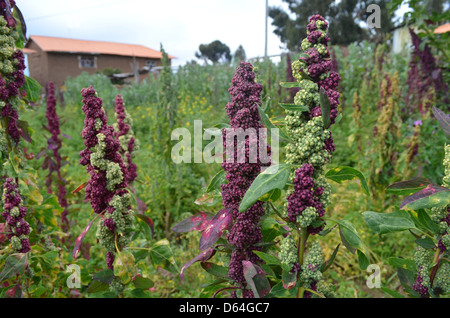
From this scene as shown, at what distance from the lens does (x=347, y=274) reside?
3295 mm

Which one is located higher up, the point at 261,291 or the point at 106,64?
the point at 106,64

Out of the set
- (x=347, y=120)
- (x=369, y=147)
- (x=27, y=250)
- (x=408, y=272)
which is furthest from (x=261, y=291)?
(x=347, y=120)

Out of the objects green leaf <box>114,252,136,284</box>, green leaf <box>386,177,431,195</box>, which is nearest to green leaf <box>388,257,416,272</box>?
green leaf <box>386,177,431,195</box>

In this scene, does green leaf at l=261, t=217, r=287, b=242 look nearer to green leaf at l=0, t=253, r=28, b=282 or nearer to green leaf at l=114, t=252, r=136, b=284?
green leaf at l=114, t=252, r=136, b=284

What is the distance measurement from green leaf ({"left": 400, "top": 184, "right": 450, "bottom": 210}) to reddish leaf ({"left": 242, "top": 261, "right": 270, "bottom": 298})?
47 cm

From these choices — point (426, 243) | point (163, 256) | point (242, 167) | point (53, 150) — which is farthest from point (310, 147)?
point (53, 150)

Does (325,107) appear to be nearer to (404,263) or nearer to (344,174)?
(344,174)

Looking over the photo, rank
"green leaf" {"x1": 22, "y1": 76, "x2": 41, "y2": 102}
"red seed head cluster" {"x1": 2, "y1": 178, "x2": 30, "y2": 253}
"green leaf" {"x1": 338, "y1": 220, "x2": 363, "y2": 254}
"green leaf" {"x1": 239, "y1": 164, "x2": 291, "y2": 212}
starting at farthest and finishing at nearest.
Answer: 1. "green leaf" {"x1": 22, "y1": 76, "x2": 41, "y2": 102}
2. "red seed head cluster" {"x1": 2, "y1": 178, "x2": 30, "y2": 253}
3. "green leaf" {"x1": 338, "y1": 220, "x2": 363, "y2": 254}
4. "green leaf" {"x1": 239, "y1": 164, "x2": 291, "y2": 212}

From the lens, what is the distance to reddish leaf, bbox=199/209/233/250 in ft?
3.39

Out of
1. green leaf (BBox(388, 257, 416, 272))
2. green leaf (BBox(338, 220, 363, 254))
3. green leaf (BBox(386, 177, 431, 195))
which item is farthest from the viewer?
green leaf (BBox(388, 257, 416, 272))

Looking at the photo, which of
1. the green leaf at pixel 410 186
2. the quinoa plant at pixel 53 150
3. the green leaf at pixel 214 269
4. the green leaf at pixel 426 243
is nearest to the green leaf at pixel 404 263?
the green leaf at pixel 426 243

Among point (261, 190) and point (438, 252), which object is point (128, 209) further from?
point (438, 252)

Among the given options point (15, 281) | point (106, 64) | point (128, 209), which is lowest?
point (15, 281)

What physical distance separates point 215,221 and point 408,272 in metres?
0.74
